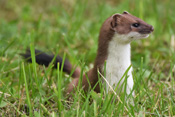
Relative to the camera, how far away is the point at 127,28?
245 centimetres

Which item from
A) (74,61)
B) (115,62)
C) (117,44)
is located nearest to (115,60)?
(115,62)

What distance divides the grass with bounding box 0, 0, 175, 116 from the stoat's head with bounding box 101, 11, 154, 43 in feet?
0.65

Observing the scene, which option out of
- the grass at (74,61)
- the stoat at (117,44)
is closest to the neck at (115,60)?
the stoat at (117,44)

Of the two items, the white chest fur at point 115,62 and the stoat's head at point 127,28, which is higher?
the stoat's head at point 127,28

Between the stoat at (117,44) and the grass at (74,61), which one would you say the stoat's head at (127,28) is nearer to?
the stoat at (117,44)

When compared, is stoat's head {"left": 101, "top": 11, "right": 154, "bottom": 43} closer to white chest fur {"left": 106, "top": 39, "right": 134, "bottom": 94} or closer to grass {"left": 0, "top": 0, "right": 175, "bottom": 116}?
white chest fur {"left": 106, "top": 39, "right": 134, "bottom": 94}

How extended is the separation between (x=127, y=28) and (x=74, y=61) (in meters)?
1.00

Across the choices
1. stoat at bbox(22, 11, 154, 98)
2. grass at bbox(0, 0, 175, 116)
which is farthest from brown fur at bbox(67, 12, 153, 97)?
grass at bbox(0, 0, 175, 116)

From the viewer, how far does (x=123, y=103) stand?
6.88 feet

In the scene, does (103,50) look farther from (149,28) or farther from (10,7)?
(10,7)

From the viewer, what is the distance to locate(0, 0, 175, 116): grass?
7.24ft

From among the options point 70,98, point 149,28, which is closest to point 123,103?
point 70,98

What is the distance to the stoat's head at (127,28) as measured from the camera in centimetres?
243

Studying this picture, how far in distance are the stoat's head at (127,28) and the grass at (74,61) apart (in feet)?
0.65
